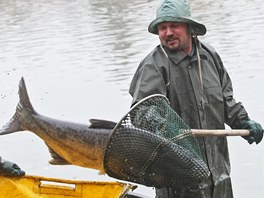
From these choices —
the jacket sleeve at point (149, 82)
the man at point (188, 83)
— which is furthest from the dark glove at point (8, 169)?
the jacket sleeve at point (149, 82)

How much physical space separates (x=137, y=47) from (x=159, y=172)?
11789 mm

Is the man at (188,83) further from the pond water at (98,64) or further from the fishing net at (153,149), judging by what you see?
the pond water at (98,64)

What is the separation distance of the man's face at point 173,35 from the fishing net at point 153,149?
51cm

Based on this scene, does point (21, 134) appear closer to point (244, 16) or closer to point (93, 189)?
point (93, 189)

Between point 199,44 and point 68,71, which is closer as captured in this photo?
point 199,44

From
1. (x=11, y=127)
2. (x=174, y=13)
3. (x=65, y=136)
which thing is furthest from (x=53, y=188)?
(x=174, y=13)

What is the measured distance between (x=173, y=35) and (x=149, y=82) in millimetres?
367

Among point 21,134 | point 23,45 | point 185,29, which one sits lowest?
point 23,45

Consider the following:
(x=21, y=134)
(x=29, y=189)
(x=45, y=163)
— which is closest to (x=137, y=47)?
(x=21, y=134)

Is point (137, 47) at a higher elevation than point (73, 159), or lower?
lower

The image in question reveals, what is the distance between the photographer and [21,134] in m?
9.10

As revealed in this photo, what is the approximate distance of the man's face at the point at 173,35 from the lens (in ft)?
13.2

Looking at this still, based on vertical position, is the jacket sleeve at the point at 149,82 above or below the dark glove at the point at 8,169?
above

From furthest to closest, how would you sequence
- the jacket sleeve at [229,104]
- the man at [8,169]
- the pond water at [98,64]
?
the pond water at [98,64]
the man at [8,169]
the jacket sleeve at [229,104]
